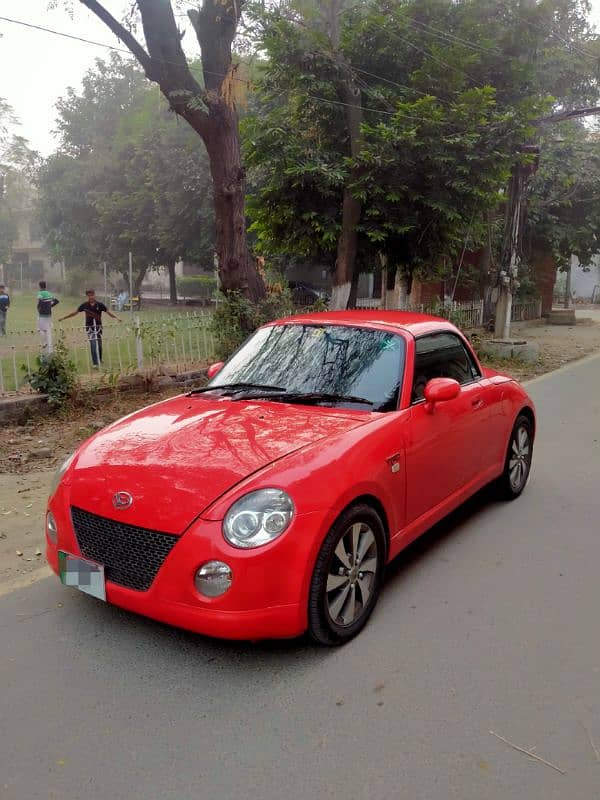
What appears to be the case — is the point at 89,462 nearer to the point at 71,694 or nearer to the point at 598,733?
the point at 71,694

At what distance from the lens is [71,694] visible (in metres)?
2.79

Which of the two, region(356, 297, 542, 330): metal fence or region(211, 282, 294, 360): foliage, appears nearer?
region(211, 282, 294, 360): foliage

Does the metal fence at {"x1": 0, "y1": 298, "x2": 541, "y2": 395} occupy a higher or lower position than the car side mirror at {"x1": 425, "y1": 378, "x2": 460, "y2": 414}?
lower

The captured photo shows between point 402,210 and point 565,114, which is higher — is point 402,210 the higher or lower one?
the lower one

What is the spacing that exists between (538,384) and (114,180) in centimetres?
2910

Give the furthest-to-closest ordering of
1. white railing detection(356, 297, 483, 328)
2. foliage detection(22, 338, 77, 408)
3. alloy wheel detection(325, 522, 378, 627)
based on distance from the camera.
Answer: white railing detection(356, 297, 483, 328)
foliage detection(22, 338, 77, 408)
alloy wheel detection(325, 522, 378, 627)

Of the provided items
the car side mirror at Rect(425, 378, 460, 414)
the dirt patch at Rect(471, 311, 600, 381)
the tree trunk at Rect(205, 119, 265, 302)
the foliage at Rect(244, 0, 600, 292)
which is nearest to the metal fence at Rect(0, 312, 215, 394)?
the tree trunk at Rect(205, 119, 265, 302)

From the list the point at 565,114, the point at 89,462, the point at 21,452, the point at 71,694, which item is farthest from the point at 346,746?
the point at 565,114

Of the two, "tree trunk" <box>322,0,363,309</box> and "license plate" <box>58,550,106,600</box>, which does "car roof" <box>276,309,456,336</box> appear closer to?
"license plate" <box>58,550,106,600</box>

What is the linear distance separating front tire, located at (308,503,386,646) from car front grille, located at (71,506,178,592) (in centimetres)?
69

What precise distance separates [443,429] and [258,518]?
1651mm

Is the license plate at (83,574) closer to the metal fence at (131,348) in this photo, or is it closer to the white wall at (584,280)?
the metal fence at (131,348)

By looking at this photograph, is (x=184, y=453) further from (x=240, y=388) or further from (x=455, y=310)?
(x=455, y=310)

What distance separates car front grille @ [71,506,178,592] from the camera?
2.88 metres
